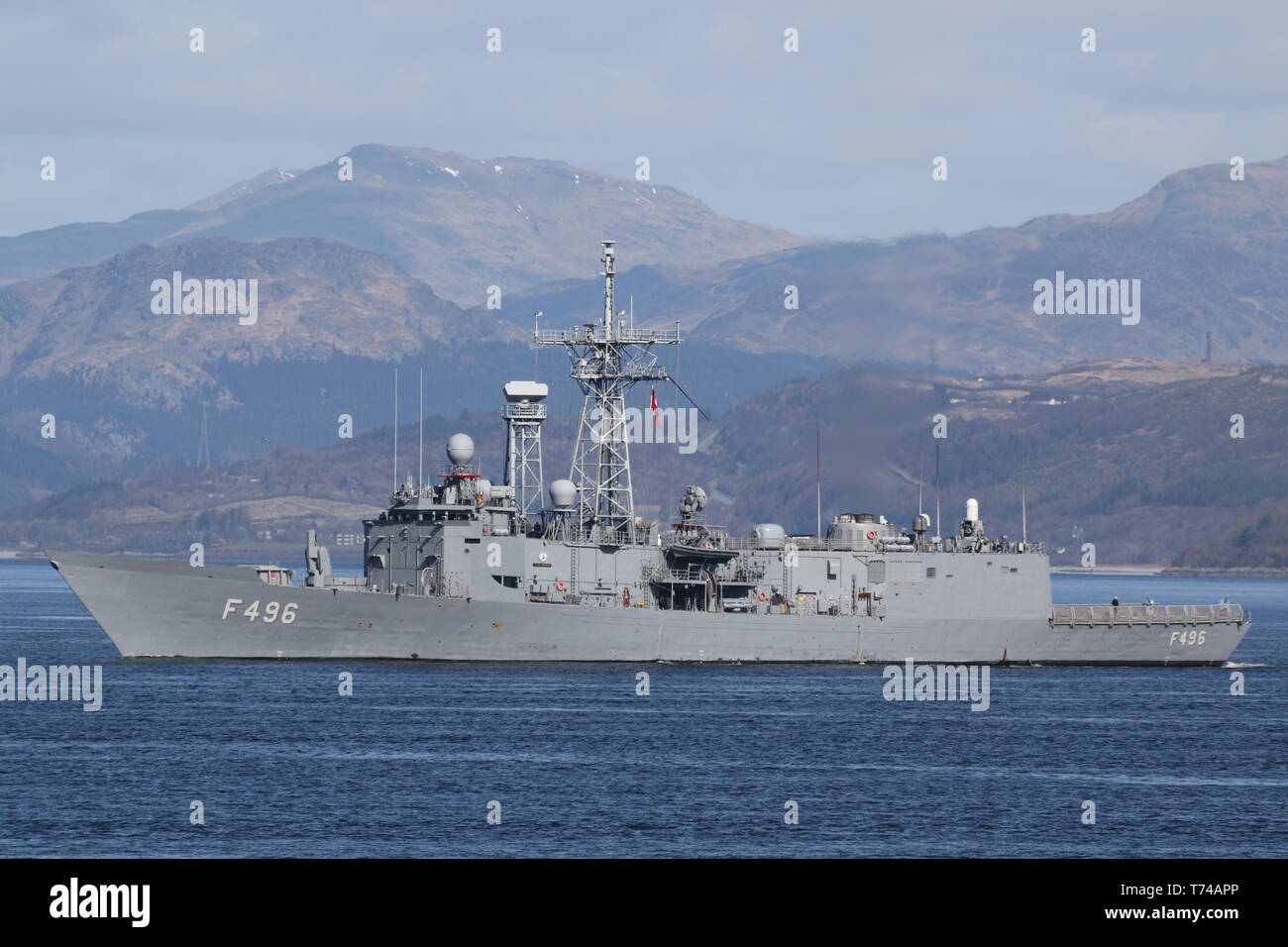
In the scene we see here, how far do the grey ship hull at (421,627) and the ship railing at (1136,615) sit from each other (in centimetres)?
591

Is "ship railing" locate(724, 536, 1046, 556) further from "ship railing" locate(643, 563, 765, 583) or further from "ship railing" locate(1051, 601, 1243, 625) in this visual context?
"ship railing" locate(1051, 601, 1243, 625)

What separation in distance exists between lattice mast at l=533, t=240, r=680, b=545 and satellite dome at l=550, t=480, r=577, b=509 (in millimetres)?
383

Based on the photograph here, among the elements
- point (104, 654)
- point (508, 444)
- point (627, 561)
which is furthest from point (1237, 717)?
point (104, 654)

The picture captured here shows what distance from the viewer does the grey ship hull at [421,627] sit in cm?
5603

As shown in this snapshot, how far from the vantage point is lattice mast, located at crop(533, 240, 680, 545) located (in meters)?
63.6

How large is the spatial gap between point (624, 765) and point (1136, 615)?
34989mm

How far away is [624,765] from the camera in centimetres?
3953

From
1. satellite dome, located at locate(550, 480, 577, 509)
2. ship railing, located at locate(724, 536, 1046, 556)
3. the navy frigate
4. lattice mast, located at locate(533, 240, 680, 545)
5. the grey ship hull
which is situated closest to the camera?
the grey ship hull

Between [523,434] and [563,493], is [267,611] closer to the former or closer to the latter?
[563,493]

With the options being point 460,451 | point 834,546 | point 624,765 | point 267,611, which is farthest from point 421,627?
point 624,765

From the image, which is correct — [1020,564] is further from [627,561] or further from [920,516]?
[627,561]

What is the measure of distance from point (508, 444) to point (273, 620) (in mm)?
11497

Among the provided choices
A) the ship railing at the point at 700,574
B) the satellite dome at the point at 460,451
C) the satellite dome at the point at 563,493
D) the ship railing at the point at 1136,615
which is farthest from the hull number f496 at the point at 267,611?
the ship railing at the point at 1136,615

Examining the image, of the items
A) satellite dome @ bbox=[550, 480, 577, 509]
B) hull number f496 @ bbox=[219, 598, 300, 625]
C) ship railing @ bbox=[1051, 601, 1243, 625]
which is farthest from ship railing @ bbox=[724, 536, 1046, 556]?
hull number f496 @ bbox=[219, 598, 300, 625]
